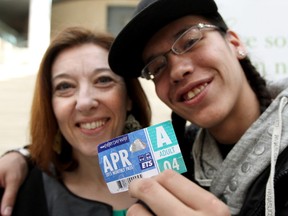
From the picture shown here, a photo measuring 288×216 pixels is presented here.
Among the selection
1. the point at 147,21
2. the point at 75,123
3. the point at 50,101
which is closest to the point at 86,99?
the point at 75,123

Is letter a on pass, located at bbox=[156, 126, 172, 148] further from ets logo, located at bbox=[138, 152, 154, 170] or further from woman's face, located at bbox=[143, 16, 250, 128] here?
woman's face, located at bbox=[143, 16, 250, 128]

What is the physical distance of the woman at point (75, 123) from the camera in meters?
1.11

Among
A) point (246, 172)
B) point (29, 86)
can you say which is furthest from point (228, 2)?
point (29, 86)

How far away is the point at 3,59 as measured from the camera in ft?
11.6

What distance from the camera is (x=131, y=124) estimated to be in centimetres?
130

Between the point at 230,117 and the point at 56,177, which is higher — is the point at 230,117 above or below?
above

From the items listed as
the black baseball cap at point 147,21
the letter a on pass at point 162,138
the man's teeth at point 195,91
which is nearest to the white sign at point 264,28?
the black baseball cap at point 147,21

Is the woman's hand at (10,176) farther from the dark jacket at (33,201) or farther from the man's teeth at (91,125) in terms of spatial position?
the man's teeth at (91,125)

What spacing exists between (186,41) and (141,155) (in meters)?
0.38

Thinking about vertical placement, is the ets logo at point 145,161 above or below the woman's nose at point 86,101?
below

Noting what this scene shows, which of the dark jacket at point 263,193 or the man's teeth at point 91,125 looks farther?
the man's teeth at point 91,125

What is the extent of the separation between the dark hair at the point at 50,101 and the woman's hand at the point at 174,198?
25.2 inches

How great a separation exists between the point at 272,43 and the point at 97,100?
93 cm

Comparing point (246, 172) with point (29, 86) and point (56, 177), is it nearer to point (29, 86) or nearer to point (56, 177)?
point (56, 177)
